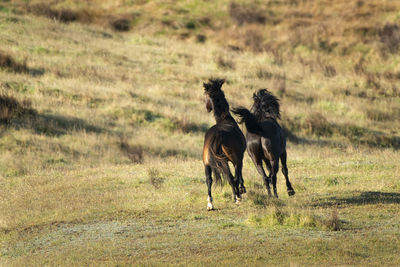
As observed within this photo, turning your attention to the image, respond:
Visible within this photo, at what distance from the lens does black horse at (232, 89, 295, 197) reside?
12.4 meters

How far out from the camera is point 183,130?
966 inches

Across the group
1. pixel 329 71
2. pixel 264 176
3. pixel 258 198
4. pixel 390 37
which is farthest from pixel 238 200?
pixel 390 37

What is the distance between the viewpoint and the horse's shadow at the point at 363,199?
12531 mm

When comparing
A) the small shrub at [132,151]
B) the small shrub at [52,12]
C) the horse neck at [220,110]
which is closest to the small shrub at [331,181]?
the horse neck at [220,110]

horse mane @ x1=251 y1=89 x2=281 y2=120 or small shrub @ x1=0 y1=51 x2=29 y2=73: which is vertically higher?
horse mane @ x1=251 y1=89 x2=281 y2=120

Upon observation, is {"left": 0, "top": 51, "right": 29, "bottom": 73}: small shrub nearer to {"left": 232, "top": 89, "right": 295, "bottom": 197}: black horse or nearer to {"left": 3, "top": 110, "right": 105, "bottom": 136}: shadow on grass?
{"left": 3, "top": 110, "right": 105, "bottom": 136}: shadow on grass

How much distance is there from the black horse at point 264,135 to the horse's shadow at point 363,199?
1.04 m

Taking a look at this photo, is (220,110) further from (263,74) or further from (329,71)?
(329,71)

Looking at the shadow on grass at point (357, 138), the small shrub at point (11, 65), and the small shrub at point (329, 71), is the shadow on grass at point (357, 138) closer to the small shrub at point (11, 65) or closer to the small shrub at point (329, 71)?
the small shrub at point (329, 71)

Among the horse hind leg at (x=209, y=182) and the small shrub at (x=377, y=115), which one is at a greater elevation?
the horse hind leg at (x=209, y=182)

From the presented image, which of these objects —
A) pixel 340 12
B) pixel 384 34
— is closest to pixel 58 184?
pixel 384 34

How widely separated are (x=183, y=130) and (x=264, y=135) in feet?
40.2

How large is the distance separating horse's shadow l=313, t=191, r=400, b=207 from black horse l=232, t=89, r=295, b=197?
104 centimetres

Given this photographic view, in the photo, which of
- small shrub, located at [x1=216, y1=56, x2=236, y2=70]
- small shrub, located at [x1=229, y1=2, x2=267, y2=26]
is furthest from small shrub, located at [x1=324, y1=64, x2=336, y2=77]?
small shrub, located at [x1=229, y1=2, x2=267, y2=26]
